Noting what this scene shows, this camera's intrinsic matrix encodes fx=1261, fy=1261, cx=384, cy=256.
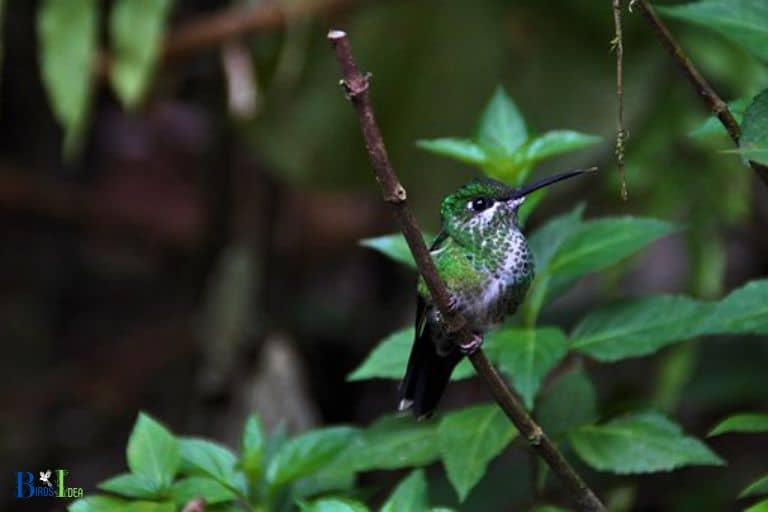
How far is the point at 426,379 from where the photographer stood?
253 cm

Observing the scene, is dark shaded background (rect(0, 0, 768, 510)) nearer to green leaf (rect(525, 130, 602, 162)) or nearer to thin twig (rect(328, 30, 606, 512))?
green leaf (rect(525, 130, 602, 162))

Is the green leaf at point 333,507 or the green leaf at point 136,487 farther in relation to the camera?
the green leaf at point 136,487

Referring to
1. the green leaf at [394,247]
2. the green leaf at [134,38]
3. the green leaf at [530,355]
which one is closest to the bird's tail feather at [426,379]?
the green leaf at [530,355]

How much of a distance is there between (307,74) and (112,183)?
7.68 ft

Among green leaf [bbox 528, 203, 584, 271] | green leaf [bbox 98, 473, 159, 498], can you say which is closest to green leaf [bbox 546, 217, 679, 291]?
green leaf [bbox 528, 203, 584, 271]

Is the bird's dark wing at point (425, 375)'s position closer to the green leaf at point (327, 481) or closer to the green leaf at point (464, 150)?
the green leaf at point (327, 481)

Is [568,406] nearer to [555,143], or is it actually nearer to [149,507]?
[555,143]

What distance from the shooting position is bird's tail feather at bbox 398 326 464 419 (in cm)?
252

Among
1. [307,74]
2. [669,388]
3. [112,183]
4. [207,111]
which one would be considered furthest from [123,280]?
[669,388]

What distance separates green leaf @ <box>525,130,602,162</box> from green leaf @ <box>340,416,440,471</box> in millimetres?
624

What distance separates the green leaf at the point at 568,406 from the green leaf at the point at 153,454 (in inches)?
30.5

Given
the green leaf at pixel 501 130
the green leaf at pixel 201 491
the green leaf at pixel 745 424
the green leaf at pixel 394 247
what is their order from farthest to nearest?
the green leaf at pixel 501 130, the green leaf at pixel 394 247, the green leaf at pixel 201 491, the green leaf at pixel 745 424

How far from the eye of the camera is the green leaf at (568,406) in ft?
8.61

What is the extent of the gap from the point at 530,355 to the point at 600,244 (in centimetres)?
31
